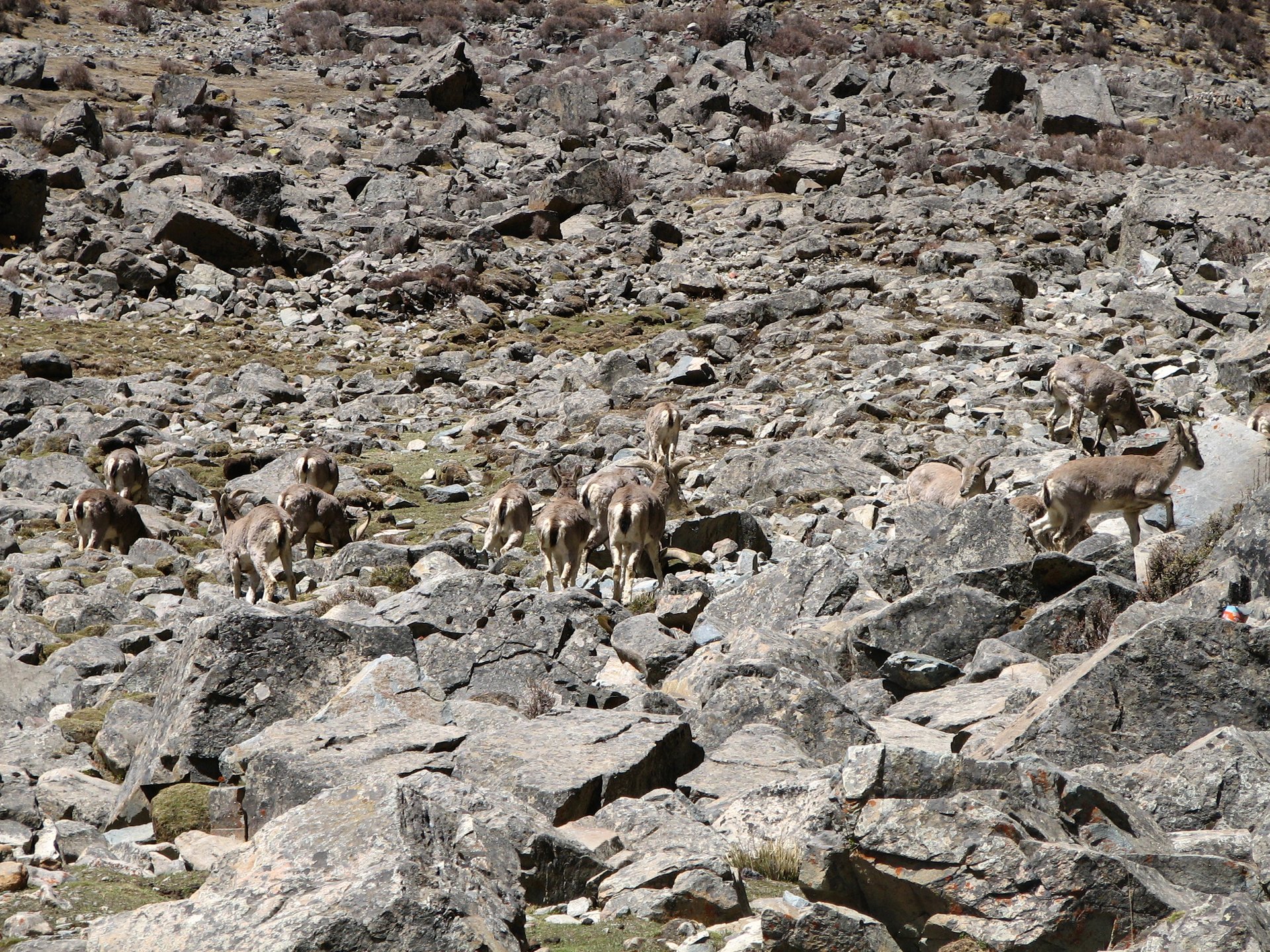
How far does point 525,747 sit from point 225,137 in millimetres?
43730

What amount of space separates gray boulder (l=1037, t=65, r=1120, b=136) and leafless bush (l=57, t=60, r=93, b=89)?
3964cm

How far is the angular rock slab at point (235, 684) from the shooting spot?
802cm

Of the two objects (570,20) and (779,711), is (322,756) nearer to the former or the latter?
(779,711)

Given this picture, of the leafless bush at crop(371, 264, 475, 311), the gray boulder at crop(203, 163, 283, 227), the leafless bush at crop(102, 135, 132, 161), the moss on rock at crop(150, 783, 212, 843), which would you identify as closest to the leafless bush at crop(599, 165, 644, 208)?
the leafless bush at crop(371, 264, 475, 311)

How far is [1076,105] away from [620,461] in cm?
3656

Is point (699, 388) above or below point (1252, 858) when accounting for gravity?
below

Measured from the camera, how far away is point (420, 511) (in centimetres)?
1991

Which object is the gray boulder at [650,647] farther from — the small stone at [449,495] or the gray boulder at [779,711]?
the small stone at [449,495]

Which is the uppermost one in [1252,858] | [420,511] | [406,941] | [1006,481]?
[406,941]

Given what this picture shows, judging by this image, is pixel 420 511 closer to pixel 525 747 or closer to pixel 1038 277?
pixel 525 747

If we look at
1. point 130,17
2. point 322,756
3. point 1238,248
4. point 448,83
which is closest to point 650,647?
point 322,756

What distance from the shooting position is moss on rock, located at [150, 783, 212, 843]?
7270 millimetres

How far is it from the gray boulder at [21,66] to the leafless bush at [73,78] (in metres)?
0.75

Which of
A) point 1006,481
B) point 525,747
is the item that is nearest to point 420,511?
point 1006,481
